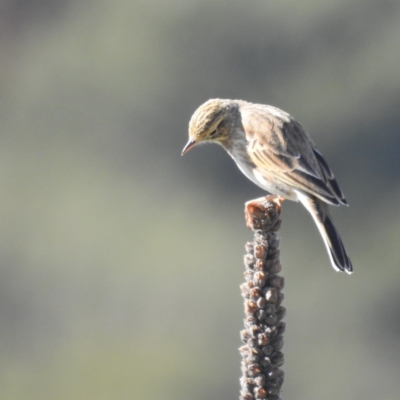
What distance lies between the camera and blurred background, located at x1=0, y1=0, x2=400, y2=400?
24.1 metres

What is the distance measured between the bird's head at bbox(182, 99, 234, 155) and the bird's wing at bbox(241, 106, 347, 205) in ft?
0.42

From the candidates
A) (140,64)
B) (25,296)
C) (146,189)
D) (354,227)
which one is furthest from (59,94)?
(354,227)

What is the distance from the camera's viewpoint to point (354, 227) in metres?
27.8

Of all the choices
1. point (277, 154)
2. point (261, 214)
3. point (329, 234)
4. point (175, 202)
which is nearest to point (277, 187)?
point (277, 154)

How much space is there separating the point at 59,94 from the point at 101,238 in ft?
18.3

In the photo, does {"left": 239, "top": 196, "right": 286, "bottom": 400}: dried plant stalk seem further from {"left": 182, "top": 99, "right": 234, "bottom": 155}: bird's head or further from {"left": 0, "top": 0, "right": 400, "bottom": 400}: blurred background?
{"left": 0, "top": 0, "right": 400, "bottom": 400}: blurred background

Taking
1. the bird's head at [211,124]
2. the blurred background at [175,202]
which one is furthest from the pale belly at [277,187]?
the blurred background at [175,202]

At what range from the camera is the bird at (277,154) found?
676 cm

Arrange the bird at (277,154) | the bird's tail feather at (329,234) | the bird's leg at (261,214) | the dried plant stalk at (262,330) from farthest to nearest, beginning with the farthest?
the bird at (277,154), the bird's tail feather at (329,234), the bird's leg at (261,214), the dried plant stalk at (262,330)

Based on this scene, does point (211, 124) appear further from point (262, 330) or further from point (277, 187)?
point (262, 330)

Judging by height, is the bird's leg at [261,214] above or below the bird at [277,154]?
below

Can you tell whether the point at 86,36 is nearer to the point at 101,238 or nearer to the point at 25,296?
the point at 101,238

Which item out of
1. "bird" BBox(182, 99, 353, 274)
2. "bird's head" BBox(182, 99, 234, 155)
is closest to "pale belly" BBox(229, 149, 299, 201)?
"bird" BBox(182, 99, 353, 274)

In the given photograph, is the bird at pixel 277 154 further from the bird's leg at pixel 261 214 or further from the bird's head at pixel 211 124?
the bird's leg at pixel 261 214
